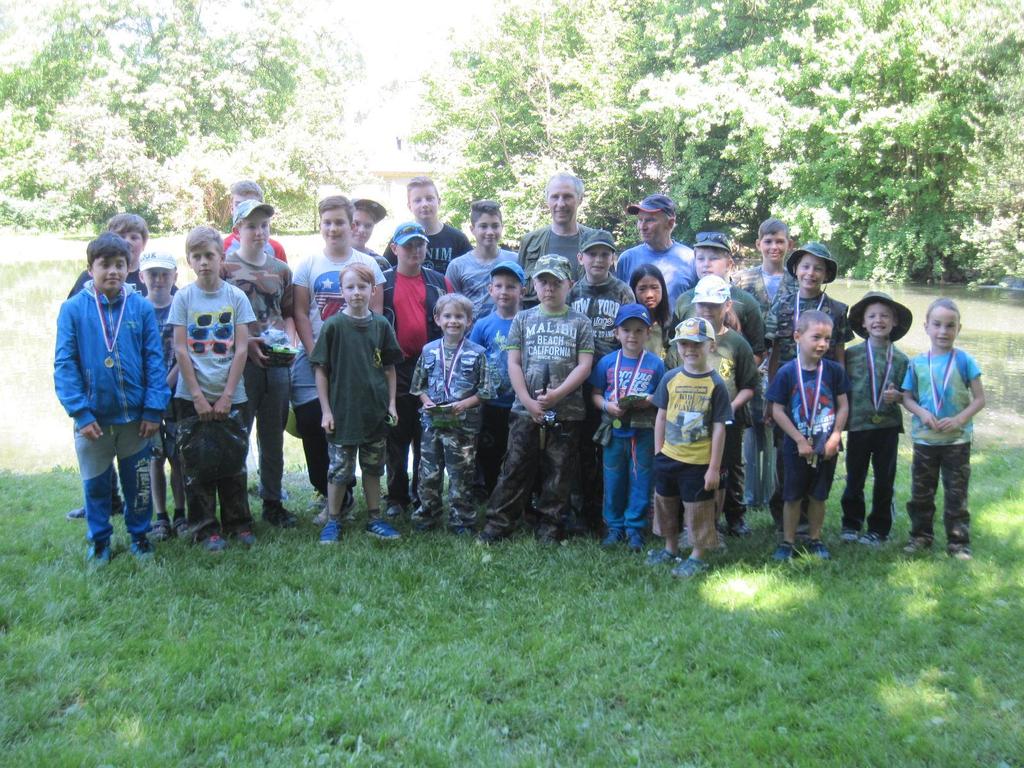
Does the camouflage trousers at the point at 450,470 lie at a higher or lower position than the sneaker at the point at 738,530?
higher

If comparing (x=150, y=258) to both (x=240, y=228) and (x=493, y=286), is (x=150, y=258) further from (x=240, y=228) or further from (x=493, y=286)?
(x=493, y=286)

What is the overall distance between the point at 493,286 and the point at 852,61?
21906 mm

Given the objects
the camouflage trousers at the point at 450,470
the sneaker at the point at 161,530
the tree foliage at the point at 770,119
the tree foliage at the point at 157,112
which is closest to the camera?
the sneaker at the point at 161,530

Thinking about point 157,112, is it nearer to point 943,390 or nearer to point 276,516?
point 276,516

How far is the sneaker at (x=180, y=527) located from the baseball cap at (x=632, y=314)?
3.20 m

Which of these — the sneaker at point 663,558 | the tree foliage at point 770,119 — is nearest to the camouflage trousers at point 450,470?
the sneaker at point 663,558

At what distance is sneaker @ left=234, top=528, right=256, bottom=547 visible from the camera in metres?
5.42

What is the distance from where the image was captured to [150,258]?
5418 millimetres

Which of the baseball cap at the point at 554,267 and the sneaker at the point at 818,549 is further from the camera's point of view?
the baseball cap at the point at 554,267

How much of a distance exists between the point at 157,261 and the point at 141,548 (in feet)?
Answer: 6.11

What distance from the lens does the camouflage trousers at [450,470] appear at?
5664 mm

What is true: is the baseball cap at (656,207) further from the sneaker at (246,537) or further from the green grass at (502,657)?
the sneaker at (246,537)

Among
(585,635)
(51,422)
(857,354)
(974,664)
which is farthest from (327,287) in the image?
(51,422)

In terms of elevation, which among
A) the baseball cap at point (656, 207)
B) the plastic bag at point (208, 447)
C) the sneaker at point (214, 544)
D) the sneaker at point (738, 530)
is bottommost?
the sneaker at point (738, 530)
